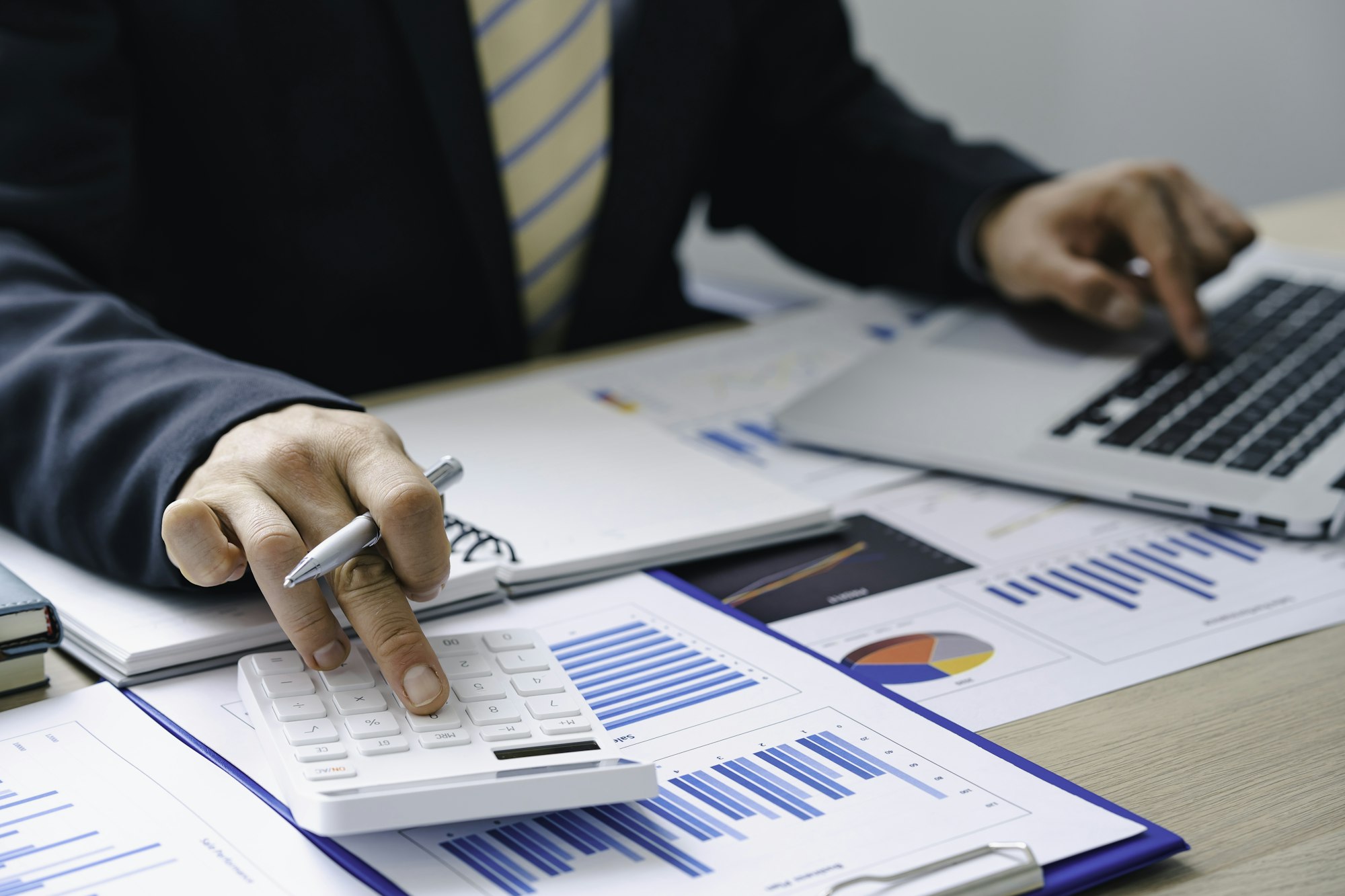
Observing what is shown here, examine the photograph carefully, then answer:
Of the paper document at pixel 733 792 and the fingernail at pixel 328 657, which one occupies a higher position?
the fingernail at pixel 328 657

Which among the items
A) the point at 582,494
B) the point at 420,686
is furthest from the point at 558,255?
the point at 420,686

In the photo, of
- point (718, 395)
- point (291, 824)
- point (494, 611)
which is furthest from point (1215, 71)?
point (291, 824)

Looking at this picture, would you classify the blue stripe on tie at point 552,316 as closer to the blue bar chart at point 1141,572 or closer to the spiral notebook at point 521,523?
the spiral notebook at point 521,523

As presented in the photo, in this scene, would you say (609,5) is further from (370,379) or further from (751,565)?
(751,565)

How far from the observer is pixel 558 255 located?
1099 mm

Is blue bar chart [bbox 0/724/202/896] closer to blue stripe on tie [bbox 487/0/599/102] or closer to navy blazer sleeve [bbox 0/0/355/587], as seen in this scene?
navy blazer sleeve [bbox 0/0/355/587]

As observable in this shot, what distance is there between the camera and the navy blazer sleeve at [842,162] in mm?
1122

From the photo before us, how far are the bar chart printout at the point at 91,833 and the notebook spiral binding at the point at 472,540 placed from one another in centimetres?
20

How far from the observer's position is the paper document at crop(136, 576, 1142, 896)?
1.39 ft

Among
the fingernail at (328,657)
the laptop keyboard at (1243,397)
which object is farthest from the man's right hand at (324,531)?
the laptop keyboard at (1243,397)

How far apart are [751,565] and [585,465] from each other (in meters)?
0.14

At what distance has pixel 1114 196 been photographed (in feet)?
3.32

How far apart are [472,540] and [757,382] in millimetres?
364

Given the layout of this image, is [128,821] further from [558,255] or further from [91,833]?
[558,255]
